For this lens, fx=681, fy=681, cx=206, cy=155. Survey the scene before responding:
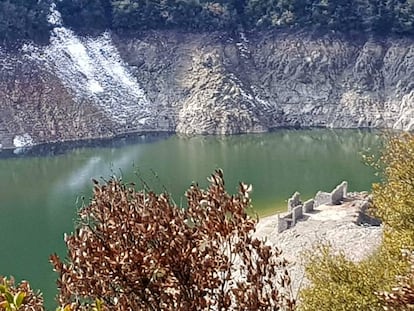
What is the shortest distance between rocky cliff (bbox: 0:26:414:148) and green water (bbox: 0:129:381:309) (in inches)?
147

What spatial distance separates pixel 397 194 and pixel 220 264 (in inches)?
321

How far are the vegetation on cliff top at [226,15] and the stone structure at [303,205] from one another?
127 ft

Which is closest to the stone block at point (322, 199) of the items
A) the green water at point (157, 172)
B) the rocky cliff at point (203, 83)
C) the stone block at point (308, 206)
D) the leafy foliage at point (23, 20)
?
the stone block at point (308, 206)

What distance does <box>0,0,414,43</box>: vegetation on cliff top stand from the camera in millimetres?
67625

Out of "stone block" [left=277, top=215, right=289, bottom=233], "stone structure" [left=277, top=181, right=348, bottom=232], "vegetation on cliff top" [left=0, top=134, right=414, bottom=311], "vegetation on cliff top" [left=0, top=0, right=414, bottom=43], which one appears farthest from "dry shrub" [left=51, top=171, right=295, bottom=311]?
"vegetation on cliff top" [left=0, top=0, right=414, bottom=43]

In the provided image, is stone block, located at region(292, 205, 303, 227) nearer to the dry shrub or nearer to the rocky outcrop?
the rocky outcrop

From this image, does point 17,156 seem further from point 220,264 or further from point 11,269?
point 220,264

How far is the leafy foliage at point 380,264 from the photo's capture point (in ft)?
39.8

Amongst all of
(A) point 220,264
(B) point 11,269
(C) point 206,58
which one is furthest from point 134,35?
(A) point 220,264

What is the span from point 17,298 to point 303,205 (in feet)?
89.2

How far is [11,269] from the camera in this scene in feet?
91.8

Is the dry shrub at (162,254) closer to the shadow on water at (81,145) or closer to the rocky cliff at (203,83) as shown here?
the shadow on water at (81,145)

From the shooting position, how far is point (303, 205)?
30.9 meters

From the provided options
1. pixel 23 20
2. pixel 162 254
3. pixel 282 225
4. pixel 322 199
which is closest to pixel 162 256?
pixel 162 254
